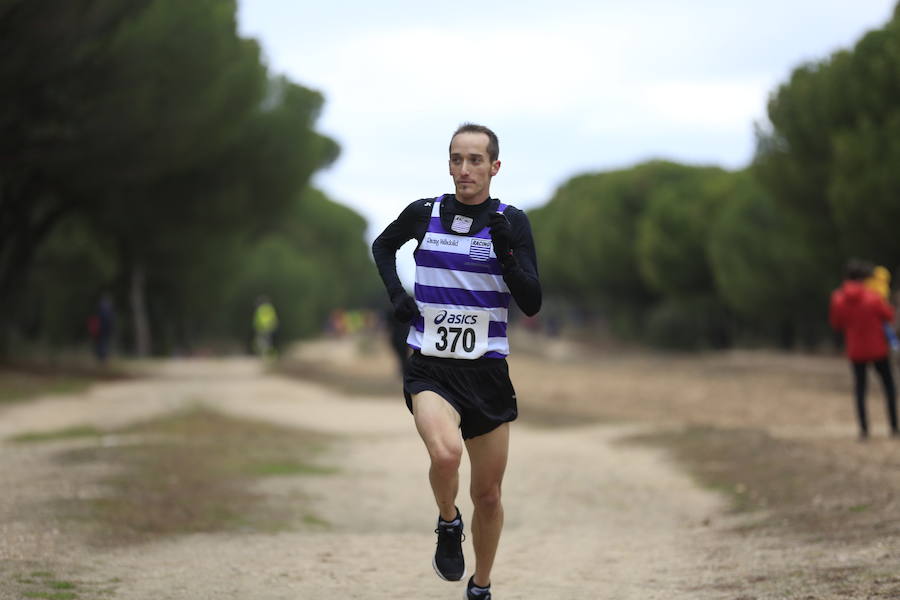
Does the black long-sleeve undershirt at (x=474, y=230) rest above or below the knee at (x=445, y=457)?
above

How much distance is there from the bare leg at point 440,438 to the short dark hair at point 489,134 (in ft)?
3.56

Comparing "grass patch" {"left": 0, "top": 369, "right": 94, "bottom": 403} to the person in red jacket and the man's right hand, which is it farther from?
the man's right hand

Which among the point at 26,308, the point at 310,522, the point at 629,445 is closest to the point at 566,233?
the point at 26,308

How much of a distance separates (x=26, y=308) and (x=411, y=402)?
144 ft

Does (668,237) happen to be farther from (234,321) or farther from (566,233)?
(566,233)

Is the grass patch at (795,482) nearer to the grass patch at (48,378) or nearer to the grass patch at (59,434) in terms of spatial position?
the grass patch at (59,434)

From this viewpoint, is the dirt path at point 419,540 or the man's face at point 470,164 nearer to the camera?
the man's face at point 470,164

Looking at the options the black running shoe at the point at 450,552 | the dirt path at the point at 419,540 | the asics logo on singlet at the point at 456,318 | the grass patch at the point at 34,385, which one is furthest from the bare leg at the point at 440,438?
the grass patch at the point at 34,385

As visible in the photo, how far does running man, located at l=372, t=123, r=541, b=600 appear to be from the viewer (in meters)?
6.24

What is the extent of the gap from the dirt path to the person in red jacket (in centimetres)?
229

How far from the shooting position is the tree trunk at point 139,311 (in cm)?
4681

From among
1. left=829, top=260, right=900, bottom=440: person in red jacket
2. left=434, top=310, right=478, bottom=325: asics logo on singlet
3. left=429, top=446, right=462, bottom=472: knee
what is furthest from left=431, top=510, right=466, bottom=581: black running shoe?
left=829, top=260, right=900, bottom=440: person in red jacket

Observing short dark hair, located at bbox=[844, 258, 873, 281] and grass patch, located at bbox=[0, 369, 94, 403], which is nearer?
short dark hair, located at bbox=[844, 258, 873, 281]

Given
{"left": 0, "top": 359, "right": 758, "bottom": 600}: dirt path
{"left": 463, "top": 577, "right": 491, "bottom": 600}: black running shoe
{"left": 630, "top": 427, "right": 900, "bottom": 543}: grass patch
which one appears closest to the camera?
{"left": 463, "top": 577, "right": 491, "bottom": 600}: black running shoe
